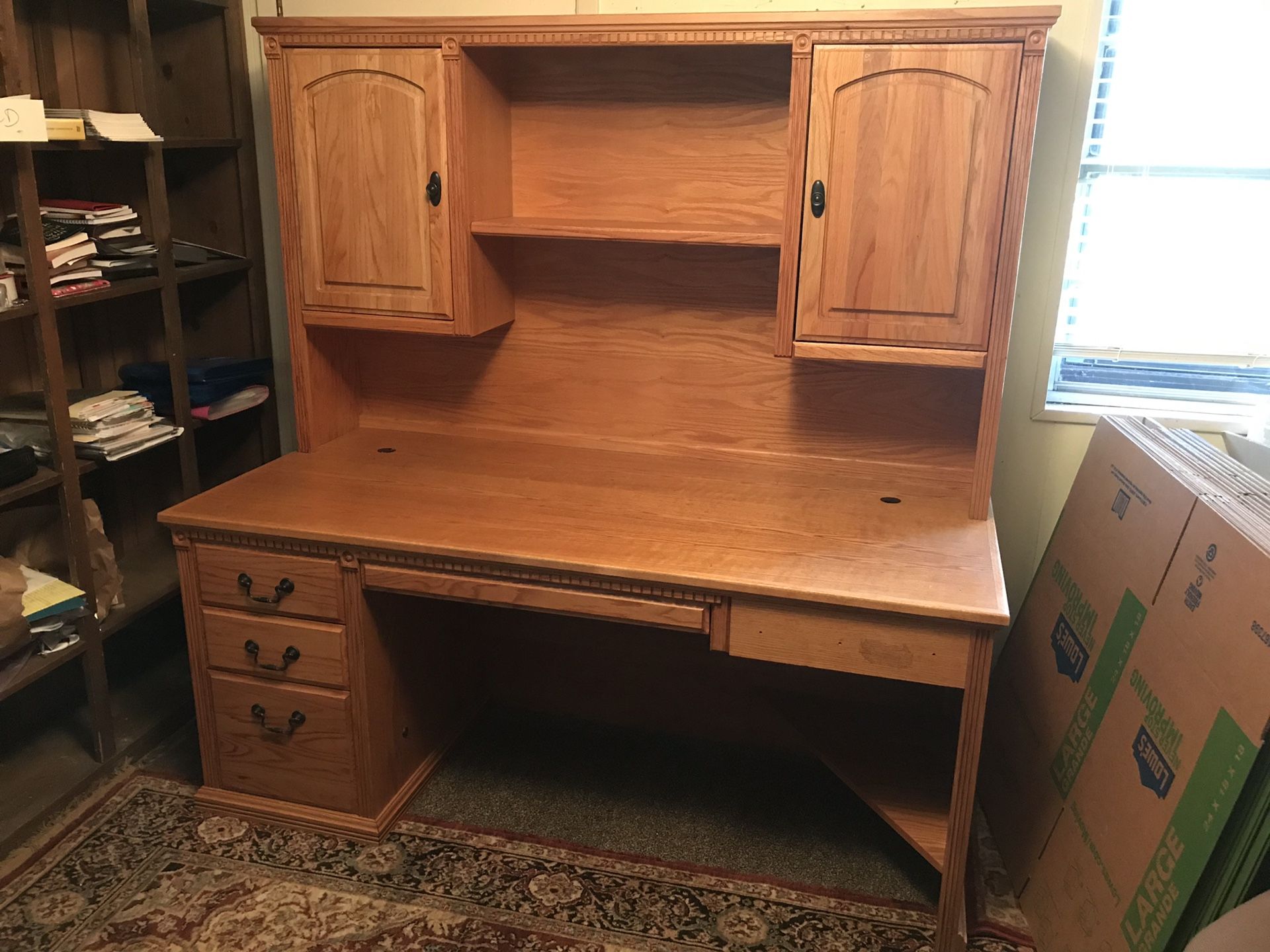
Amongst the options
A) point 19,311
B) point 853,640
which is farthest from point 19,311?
point 853,640

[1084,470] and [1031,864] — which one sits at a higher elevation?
[1084,470]

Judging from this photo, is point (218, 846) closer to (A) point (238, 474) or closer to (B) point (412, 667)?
(B) point (412, 667)

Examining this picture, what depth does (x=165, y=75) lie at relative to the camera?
255 centimetres

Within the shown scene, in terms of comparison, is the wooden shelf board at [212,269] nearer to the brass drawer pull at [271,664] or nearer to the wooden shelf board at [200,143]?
the wooden shelf board at [200,143]

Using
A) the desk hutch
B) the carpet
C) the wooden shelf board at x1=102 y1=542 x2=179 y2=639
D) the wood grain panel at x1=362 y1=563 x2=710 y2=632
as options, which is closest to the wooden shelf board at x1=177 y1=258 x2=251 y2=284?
the desk hutch

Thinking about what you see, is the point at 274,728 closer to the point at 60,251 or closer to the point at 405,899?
the point at 405,899

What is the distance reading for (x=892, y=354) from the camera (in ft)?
6.39

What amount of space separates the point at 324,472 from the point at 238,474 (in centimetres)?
70

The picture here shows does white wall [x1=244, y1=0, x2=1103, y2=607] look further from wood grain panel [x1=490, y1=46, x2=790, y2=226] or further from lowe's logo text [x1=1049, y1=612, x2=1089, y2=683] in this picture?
lowe's logo text [x1=1049, y1=612, x2=1089, y2=683]

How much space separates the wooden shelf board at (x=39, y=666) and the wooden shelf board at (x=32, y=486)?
34 centimetres

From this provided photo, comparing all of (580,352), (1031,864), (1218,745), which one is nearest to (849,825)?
(1031,864)

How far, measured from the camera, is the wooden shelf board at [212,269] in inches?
94.2

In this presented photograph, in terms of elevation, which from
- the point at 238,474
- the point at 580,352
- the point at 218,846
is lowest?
the point at 218,846

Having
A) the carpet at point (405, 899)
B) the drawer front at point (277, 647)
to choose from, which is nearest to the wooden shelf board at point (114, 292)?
the drawer front at point (277, 647)
